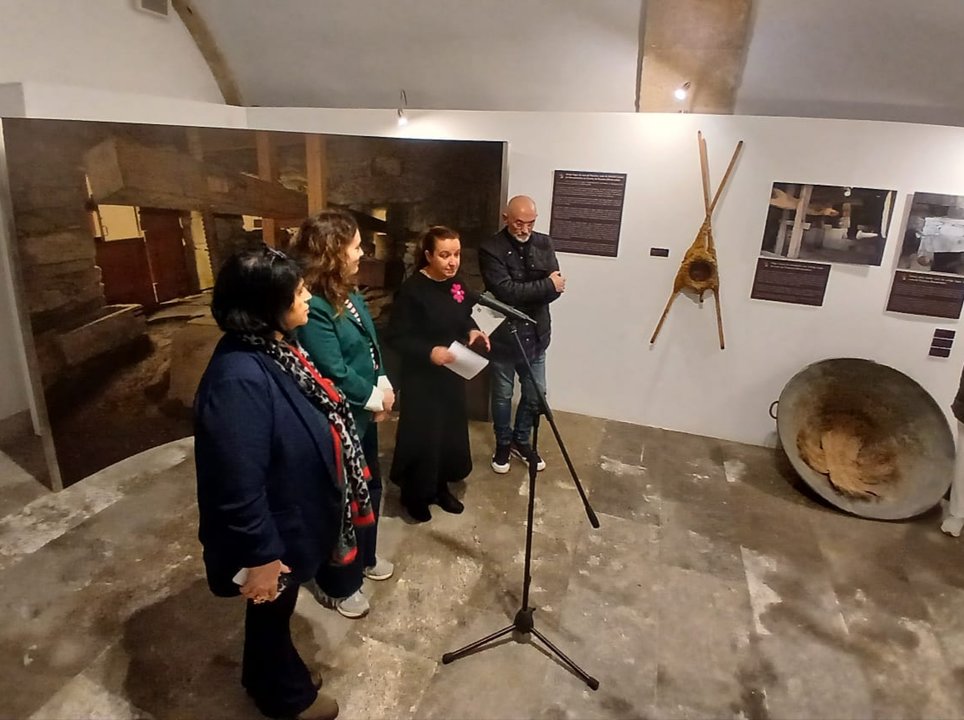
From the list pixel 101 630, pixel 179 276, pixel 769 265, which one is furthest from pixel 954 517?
pixel 179 276

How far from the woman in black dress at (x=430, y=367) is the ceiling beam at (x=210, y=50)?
110 inches

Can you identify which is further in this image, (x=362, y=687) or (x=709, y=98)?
(x=709, y=98)

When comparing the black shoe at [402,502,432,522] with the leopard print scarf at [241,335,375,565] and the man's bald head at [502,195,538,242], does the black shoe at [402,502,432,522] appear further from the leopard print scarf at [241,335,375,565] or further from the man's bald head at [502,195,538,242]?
the man's bald head at [502,195,538,242]

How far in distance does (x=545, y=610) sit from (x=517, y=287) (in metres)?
1.47

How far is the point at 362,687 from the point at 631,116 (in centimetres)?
314

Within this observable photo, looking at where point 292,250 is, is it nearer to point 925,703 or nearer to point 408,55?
point 408,55

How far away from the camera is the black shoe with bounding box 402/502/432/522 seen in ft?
9.45

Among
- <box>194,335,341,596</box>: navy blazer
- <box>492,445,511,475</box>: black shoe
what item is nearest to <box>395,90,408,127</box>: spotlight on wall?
<box>492,445,511,475</box>: black shoe

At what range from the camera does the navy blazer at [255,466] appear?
1356 millimetres

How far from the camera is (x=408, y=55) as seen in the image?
382 centimetres

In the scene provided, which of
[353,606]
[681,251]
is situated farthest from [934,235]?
[353,606]

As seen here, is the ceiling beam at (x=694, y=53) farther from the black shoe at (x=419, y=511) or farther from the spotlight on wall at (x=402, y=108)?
the black shoe at (x=419, y=511)

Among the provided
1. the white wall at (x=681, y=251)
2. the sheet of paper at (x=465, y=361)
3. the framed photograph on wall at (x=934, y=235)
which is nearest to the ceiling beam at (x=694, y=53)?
the white wall at (x=681, y=251)

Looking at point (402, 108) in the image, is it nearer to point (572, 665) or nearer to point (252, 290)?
point (252, 290)
